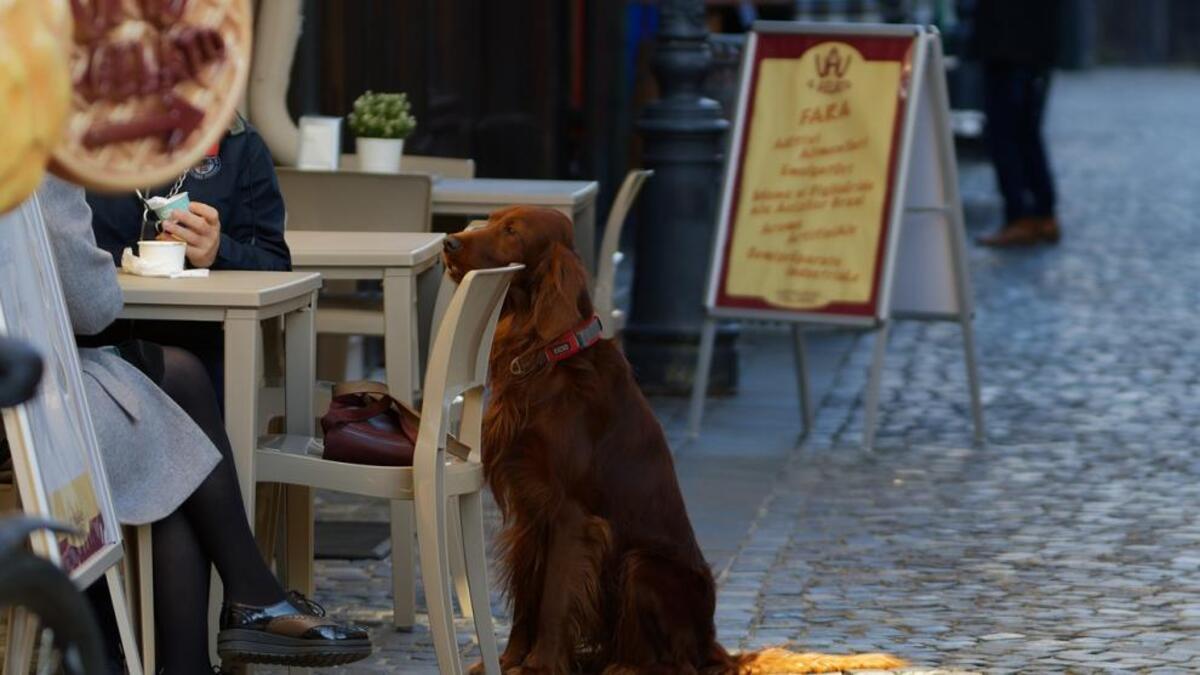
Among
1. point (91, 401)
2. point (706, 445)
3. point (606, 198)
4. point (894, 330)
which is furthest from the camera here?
point (606, 198)

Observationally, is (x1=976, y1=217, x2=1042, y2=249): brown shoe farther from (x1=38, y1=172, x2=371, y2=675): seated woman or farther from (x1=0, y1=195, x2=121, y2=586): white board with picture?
(x1=0, y1=195, x2=121, y2=586): white board with picture

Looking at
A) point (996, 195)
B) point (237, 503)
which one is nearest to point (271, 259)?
point (237, 503)

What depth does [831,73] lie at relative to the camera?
7926 mm

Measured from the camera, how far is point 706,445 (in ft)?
25.8

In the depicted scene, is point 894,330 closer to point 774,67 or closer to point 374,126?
point 774,67

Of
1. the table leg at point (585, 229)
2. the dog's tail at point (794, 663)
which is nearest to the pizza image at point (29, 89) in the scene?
the dog's tail at point (794, 663)

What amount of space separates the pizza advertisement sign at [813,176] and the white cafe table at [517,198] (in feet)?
3.52

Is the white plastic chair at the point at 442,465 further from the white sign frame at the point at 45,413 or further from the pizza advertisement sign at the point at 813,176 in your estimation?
the pizza advertisement sign at the point at 813,176

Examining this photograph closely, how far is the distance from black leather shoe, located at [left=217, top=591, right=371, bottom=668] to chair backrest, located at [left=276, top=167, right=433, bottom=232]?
2.16 metres

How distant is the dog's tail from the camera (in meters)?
4.52

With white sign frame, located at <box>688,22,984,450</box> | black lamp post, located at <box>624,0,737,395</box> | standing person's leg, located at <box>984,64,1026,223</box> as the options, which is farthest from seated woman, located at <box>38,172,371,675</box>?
standing person's leg, located at <box>984,64,1026,223</box>

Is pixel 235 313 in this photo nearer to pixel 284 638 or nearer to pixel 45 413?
pixel 284 638

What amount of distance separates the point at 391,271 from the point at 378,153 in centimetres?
166

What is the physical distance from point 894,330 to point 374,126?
5263mm
